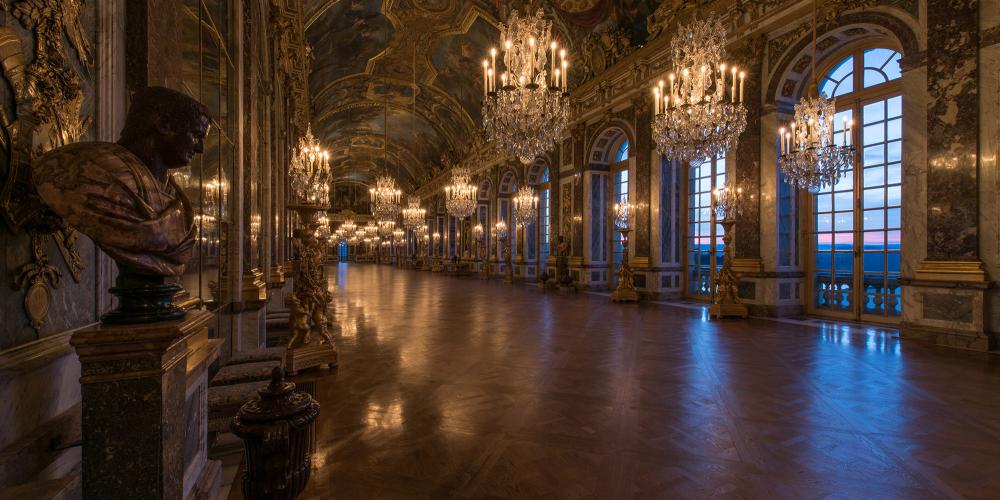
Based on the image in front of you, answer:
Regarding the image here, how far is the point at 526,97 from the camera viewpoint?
5.56 meters

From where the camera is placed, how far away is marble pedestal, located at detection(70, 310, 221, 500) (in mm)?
1305

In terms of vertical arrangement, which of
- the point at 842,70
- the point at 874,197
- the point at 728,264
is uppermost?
the point at 842,70

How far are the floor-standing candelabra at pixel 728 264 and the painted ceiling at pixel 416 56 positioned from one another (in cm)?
488

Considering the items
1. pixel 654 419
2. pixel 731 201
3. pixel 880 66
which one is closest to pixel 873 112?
pixel 880 66

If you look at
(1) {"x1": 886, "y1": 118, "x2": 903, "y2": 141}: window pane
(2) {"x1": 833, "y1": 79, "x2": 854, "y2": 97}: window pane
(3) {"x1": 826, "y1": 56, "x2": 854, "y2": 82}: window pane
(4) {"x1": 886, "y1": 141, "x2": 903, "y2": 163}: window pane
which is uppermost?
(3) {"x1": 826, "y1": 56, "x2": 854, "y2": 82}: window pane

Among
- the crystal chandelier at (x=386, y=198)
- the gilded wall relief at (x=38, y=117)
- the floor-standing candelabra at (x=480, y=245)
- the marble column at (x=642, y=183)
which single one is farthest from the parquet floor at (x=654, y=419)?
the floor-standing candelabra at (x=480, y=245)

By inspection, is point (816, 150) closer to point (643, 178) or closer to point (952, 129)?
point (952, 129)

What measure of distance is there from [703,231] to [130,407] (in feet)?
37.5

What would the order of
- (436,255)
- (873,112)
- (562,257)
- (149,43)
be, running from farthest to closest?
(436,255) < (562,257) < (873,112) < (149,43)

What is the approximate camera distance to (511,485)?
7.60 ft

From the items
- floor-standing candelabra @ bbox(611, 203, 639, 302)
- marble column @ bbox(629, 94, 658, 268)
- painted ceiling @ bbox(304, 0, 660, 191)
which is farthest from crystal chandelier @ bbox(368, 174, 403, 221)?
marble column @ bbox(629, 94, 658, 268)

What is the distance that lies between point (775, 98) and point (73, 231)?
32.3 feet

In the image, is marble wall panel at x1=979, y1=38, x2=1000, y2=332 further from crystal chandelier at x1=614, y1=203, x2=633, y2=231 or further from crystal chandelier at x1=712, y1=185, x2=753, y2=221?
crystal chandelier at x1=614, y1=203, x2=633, y2=231

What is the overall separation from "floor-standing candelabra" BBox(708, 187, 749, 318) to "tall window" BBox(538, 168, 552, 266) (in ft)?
28.9
